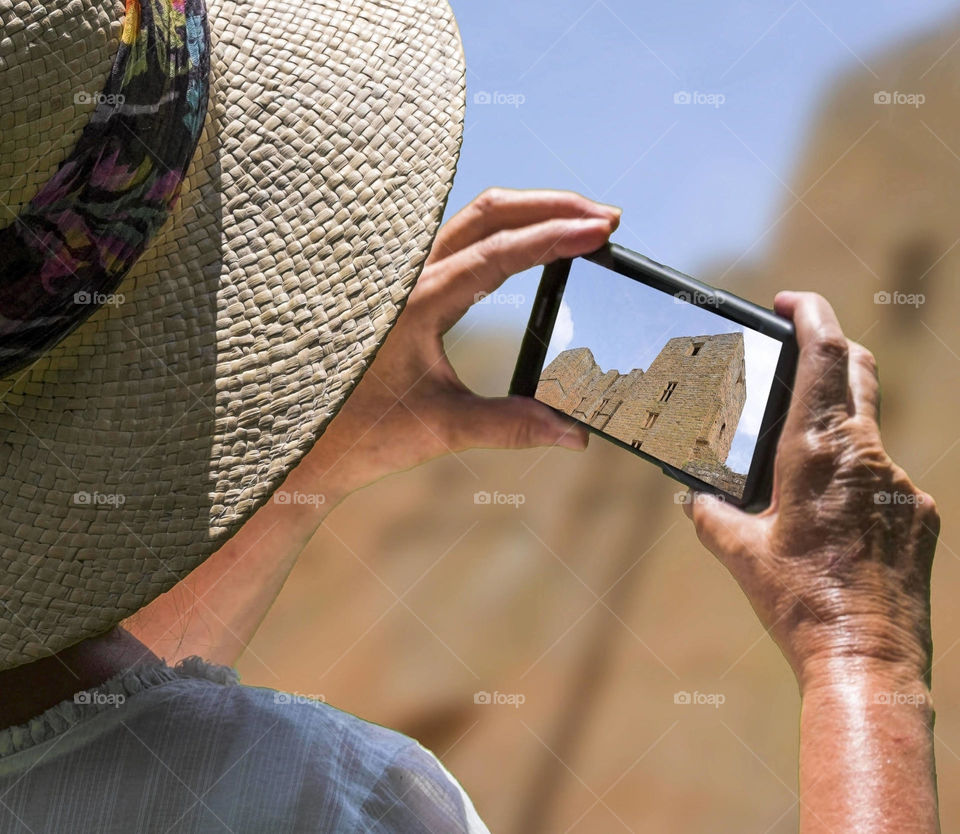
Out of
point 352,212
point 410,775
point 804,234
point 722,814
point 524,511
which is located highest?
point 804,234

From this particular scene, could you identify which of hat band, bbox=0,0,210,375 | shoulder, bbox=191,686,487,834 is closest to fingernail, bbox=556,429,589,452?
shoulder, bbox=191,686,487,834

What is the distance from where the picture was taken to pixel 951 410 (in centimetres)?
218

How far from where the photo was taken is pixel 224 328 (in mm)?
677

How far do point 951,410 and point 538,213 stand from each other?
5.32ft

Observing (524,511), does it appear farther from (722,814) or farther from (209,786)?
(209,786)

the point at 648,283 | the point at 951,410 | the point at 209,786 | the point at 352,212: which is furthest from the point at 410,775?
the point at 951,410

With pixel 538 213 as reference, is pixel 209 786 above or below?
below

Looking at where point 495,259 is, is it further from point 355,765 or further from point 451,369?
point 355,765

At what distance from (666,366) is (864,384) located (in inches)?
8.6

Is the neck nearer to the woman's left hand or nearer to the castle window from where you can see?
the woman's left hand

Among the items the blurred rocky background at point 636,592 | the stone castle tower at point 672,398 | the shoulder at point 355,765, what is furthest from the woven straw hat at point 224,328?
the blurred rocky background at point 636,592

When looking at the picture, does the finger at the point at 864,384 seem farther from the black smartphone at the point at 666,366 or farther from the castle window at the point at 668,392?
the castle window at the point at 668,392

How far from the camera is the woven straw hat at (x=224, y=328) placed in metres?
0.64

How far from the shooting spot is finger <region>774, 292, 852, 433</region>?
0.87 m
